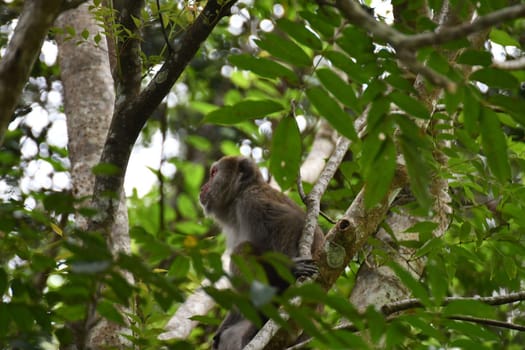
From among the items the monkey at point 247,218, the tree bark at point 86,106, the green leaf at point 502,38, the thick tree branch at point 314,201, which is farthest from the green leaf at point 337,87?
the monkey at point 247,218

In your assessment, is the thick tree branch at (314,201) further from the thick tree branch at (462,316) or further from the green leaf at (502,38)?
the green leaf at (502,38)

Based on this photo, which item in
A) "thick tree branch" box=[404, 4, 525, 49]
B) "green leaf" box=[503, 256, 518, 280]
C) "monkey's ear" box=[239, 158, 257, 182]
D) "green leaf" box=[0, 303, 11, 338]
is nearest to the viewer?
"thick tree branch" box=[404, 4, 525, 49]

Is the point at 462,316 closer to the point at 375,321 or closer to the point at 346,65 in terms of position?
the point at 375,321

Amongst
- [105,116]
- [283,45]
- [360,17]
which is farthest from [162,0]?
[360,17]

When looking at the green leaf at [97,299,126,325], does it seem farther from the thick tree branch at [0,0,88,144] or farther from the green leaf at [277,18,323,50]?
the green leaf at [277,18,323,50]

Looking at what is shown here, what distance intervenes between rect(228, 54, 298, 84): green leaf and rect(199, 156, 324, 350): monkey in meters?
2.77

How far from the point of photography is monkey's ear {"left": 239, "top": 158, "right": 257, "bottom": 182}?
7.21m

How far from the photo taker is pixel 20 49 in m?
2.79

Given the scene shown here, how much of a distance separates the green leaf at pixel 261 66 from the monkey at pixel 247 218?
2.77 metres

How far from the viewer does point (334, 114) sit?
2.96 metres

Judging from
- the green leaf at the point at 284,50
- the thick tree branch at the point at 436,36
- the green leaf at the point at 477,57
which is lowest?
the thick tree branch at the point at 436,36

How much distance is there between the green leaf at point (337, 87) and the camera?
2939 millimetres

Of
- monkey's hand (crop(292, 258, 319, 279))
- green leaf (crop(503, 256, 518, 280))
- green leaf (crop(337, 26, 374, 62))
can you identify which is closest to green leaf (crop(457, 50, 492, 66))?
green leaf (crop(337, 26, 374, 62))

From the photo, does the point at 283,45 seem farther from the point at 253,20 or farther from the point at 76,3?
the point at 253,20
